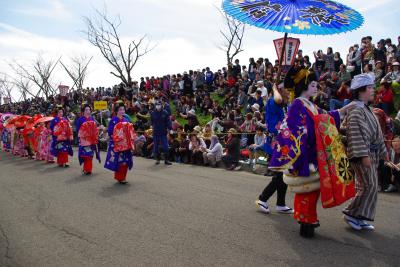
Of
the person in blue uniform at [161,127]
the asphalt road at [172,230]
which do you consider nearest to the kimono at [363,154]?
the asphalt road at [172,230]

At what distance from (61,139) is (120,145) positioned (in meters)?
4.22

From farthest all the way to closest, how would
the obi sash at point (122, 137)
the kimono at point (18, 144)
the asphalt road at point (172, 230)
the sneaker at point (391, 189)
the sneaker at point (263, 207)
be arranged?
the kimono at point (18, 144) < the obi sash at point (122, 137) < the sneaker at point (391, 189) < the sneaker at point (263, 207) < the asphalt road at point (172, 230)

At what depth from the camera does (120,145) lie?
886 centimetres

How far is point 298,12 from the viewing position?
5.12 m

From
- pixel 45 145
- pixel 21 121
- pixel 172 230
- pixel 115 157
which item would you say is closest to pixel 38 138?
pixel 45 145

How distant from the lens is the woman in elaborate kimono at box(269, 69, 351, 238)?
450cm

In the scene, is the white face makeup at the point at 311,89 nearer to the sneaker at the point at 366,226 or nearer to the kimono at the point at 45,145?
the sneaker at the point at 366,226

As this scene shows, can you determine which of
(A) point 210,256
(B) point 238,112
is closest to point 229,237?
(A) point 210,256

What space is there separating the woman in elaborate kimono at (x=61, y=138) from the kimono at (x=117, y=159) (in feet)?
12.8

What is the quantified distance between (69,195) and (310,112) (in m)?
5.22

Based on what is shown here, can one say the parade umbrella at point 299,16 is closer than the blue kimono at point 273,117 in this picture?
Yes

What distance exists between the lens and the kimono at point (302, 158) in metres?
4.50

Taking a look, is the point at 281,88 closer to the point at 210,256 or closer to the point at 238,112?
the point at 210,256

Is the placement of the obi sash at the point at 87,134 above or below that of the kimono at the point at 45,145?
above
